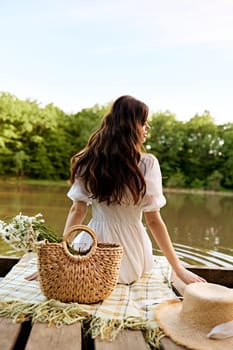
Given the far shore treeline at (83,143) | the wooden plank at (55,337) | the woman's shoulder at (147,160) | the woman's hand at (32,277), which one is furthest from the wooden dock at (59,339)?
the far shore treeline at (83,143)

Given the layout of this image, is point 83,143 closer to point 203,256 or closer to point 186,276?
point 203,256

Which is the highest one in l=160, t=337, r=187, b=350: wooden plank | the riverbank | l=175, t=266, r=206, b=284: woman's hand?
l=175, t=266, r=206, b=284: woman's hand

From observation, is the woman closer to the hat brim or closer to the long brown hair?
the long brown hair

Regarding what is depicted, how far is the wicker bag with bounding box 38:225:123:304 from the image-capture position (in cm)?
155

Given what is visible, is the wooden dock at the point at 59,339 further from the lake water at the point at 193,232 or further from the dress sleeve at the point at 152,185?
the lake water at the point at 193,232

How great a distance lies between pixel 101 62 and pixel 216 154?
9.65 m

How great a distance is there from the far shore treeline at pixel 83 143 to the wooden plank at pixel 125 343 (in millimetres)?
21490

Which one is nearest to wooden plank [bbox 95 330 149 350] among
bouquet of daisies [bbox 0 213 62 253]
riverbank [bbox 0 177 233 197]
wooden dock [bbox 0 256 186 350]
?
wooden dock [bbox 0 256 186 350]

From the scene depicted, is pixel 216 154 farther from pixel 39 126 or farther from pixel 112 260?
pixel 112 260

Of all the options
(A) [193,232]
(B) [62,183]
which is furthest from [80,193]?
(B) [62,183]

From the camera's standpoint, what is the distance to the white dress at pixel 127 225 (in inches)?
75.2

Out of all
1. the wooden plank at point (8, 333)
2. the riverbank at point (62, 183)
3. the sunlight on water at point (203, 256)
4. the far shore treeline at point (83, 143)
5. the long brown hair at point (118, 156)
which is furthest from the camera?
the far shore treeline at point (83, 143)

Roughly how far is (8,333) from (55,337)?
0.49ft

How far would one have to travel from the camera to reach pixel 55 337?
132 cm
